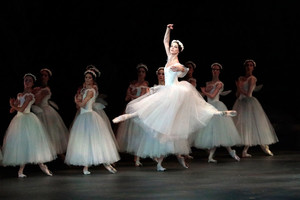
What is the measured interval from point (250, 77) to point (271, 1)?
2.00m

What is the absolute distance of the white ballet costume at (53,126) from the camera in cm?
764

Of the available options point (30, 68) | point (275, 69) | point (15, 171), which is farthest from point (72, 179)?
point (275, 69)

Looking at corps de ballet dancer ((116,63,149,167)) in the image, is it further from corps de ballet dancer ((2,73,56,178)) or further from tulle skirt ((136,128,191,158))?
corps de ballet dancer ((2,73,56,178))

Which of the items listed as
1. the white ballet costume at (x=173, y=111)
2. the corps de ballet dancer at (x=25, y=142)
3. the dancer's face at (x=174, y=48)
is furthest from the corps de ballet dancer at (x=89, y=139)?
the dancer's face at (x=174, y=48)

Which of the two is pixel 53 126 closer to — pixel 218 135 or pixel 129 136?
pixel 129 136

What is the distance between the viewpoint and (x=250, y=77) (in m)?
8.16

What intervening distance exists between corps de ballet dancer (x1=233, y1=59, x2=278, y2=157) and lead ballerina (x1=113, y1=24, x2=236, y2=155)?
154 cm

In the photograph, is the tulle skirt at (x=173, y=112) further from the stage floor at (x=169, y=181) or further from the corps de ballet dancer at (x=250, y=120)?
the corps de ballet dancer at (x=250, y=120)

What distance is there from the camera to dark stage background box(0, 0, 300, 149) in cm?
865

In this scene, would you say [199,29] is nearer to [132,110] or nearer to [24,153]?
[132,110]

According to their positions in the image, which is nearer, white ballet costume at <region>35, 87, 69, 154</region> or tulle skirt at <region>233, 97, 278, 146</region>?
white ballet costume at <region>35, 87, 69, 154</region>

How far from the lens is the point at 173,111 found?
6.57 m

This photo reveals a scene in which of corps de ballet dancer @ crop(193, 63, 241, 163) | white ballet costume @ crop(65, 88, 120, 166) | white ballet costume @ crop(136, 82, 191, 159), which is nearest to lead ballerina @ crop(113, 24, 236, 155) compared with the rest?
white ballet costume @ crop(136, 82, 191, 159)

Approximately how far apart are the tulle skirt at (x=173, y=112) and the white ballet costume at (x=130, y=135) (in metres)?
0.82
